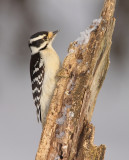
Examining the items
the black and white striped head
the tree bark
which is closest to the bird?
the black and white striped head

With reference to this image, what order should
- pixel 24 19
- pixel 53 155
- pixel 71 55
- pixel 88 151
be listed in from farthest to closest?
pixel 24 19
pixel 71 55
pixel 53 155
pixel 88 151

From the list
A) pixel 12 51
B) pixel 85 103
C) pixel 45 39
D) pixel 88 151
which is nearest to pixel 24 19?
pixel 12 51

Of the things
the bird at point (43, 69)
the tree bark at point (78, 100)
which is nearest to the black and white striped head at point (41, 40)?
the bird at point (43, 69)

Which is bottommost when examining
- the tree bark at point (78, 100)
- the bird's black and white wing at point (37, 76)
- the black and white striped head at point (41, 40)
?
the tree bark at point (78, 100)

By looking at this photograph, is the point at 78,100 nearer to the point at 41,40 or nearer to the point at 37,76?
the point at 37,76

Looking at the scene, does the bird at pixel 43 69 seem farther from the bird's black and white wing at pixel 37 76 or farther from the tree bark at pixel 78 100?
the tree bark at pixel 78 100

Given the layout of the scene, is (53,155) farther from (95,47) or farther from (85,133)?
(95,47)

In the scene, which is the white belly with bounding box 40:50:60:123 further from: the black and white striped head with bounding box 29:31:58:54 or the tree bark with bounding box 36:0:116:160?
the tree bark with bounding box 36:0:116:160
